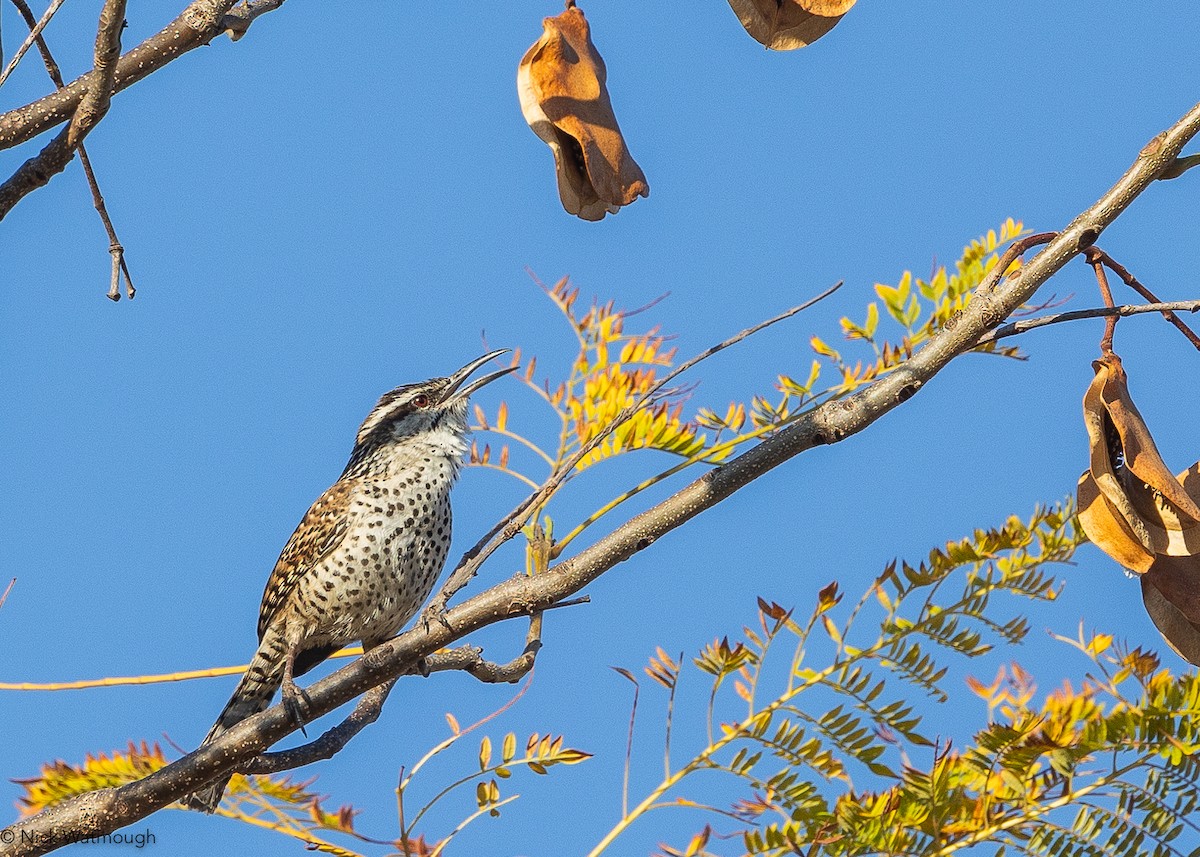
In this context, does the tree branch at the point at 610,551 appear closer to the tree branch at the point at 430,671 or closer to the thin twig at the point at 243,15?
the tree branch at the point at 430,671

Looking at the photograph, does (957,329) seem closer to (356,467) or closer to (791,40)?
(791,40)

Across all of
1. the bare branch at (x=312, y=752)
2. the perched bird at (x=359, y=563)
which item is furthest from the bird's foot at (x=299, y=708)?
the perched bird at (x=359, y=563)

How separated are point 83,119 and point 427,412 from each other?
9.08ft

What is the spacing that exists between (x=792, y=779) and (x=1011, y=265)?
51.7 inches

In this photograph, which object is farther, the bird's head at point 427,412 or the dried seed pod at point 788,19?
the bird's head at point 427,412

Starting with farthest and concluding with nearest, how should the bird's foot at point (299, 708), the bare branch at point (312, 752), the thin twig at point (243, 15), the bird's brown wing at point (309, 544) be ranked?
1. the bird's brown wing at point (309, 544)
2. the bare branch at point (312, 752)
3. the thin twig at point (243, 15)
4. the bird's foot at point (299, 708)

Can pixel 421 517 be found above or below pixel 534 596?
above

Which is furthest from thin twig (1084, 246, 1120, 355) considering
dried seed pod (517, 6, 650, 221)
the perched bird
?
the perched bird

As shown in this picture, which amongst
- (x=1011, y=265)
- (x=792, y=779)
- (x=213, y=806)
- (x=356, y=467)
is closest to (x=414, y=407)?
(x=356, y=467)

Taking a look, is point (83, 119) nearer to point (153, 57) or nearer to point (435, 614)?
point (153, 57)

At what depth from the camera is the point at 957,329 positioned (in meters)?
2.23

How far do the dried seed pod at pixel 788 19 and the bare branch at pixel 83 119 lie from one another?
0.97 m

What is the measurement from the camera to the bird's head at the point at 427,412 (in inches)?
201

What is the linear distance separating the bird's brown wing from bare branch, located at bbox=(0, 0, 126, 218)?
2276mm
